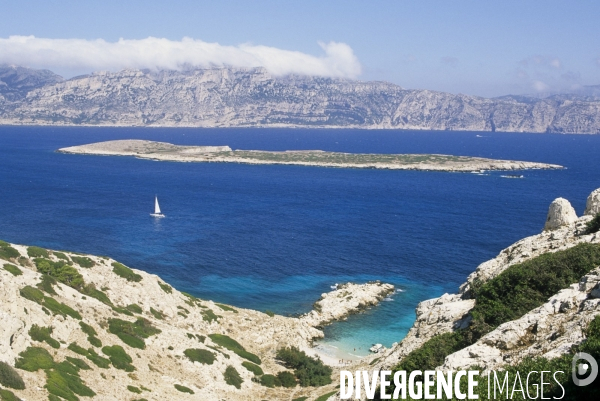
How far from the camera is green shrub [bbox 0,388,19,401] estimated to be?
2655cm

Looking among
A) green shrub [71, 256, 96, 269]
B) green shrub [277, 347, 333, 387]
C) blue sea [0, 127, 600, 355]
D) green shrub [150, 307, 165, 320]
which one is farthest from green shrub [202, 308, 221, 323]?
green shrub [71, 256, 96, 269]

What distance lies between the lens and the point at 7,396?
26.8 m

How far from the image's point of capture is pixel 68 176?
18025cm

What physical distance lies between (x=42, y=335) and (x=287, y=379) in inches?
774

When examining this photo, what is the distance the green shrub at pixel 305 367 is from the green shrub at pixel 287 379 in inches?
23.7

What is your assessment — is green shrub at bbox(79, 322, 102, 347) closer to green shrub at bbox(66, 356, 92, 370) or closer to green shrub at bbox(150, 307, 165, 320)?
green shrub at bbox(66, 356, 92, 370)

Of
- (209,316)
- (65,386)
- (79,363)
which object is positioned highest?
(65,386)

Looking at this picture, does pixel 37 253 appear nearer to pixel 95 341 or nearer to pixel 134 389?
pixel 95 341

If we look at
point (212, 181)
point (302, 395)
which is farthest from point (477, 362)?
point (212, 181)

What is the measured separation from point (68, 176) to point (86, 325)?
153285 mm

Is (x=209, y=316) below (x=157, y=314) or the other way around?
below

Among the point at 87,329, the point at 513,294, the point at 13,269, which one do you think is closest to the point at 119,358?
the point at 87,329

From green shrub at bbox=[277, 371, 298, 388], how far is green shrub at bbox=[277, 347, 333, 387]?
601 mm

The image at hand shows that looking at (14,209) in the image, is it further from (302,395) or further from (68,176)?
(302,395)
